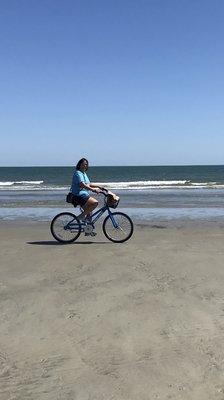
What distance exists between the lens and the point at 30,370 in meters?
4.04

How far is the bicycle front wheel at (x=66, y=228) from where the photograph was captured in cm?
1128

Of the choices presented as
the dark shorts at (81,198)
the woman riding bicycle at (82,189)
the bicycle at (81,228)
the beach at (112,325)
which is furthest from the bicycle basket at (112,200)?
the beach at (112,325)

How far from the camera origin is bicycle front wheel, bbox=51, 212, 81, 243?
11281 millimetres

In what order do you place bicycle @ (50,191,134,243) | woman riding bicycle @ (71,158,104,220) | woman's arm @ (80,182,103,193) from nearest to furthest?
woman's arm @ (80,182,103,193), woman riding bicycle @ (71,158,104,220), bicycle @ (50,191,134,243)

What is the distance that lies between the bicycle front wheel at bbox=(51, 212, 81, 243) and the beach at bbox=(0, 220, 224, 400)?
158 cm

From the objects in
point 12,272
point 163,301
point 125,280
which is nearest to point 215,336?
point 163,301

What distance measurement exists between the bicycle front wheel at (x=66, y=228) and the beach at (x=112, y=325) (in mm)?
1575

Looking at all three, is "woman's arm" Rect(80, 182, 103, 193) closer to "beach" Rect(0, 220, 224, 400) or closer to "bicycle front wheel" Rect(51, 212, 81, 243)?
"bicycle front wheel" Rect(51, 212, 81, 243)

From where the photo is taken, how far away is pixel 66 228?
36.9 feet

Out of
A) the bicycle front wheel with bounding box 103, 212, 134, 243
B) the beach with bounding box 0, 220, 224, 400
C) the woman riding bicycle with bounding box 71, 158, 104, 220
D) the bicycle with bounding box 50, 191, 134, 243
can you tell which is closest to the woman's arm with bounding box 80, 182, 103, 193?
the woman riding bicycle with bounding box 71, 158, 104, 220

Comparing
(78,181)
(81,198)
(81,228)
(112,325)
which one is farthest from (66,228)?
(112,325)

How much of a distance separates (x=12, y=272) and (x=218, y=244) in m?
4.68

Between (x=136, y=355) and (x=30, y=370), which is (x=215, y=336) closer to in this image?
(x=136, y=355)

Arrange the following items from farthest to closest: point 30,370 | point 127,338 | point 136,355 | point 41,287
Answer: point 41,287 → point 127,338 → point 136,355 → point 30,370
